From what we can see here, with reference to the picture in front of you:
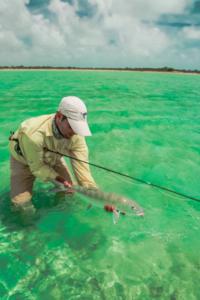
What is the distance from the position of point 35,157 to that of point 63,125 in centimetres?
65

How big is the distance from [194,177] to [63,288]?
15.7 feet

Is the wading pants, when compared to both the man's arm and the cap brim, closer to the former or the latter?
the man's arm

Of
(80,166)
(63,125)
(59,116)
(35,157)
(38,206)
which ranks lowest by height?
(38,206)

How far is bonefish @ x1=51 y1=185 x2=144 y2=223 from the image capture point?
4.20 m

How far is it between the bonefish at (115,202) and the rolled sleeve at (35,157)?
444mm

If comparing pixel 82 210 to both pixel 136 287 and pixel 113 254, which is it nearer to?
pixel 113 254

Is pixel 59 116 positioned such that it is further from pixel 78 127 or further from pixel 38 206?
pixel 38 206

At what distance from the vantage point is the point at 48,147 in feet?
14.6

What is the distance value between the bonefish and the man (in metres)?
0.27

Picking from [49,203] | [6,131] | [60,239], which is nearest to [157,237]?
[60,239]

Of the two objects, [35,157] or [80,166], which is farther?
[80,166]

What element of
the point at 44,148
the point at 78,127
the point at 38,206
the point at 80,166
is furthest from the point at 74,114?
the point at 38,206

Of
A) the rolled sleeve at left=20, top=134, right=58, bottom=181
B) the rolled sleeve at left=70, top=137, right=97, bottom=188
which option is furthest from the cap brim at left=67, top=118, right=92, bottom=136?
the rolled sleeve at left=70, top=137, right=97, bottom=188

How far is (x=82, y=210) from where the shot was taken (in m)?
5.79
